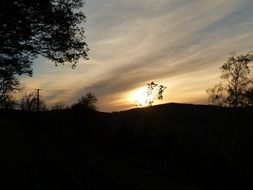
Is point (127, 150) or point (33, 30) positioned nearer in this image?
point (33, 30)

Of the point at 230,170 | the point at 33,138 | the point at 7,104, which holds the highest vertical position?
the point at 7,104

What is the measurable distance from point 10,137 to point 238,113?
3863 centimetres

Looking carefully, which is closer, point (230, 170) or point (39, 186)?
point (39, 186)

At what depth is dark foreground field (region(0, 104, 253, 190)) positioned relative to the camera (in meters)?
22.7

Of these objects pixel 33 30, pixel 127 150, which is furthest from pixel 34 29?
pixel 127 150

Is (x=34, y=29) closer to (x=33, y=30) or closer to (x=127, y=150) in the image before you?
(x=33, y=30)

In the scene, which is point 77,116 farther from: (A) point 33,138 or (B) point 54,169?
Answer: (B) point 54,169

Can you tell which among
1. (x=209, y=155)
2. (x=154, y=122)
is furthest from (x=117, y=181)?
(x=154, y=122)

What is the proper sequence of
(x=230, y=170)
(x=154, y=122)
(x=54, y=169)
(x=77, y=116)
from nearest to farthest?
(x=54, y=169), (x=230, y=170), (x=77, y=116), (x=154, y=122)

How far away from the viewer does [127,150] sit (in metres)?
59.3

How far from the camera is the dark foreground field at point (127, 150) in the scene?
22719mm

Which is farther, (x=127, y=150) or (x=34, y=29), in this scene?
(x=127, y=150)

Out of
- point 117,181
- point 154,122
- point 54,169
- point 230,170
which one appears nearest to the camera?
point 54,169

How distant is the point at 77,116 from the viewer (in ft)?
221
